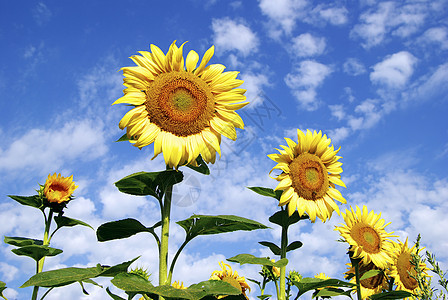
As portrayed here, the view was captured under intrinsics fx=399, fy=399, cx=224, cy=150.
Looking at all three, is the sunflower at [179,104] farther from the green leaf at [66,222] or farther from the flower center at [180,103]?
the green leaf at [66,222]

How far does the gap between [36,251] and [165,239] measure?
1939 mm

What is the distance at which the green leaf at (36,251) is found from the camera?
418 cm

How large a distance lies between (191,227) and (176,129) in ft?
2.75

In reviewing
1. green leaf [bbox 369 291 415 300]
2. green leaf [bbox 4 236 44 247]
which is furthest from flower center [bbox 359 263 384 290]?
green leaf [bbox 4 236 44 247]

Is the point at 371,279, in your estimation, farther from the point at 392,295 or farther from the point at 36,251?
the point at 36,251

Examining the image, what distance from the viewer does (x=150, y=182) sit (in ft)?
10.5

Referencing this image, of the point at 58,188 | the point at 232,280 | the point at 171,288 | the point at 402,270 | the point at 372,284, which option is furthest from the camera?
the point at 232,280

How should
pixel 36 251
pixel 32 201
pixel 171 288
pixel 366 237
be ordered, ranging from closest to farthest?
pixel 171 288, pixel 36 251, pixel 32 201, pixel 366 237

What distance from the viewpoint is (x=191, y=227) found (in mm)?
3373

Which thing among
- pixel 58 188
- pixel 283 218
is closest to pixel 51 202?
pixel 58 188

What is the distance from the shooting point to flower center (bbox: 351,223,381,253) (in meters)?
5.29

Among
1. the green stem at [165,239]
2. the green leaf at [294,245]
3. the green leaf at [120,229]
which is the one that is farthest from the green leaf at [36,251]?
the green leaf at [294,245]

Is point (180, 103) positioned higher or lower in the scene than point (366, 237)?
higher

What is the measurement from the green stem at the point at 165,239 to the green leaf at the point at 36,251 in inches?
67.3
